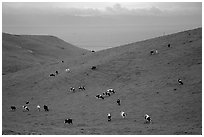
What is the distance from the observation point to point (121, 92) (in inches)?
1171

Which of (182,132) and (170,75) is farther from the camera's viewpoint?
(170,75)

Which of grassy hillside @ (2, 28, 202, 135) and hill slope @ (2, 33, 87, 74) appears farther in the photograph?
hill slope @ (2, 33, 87, 74)

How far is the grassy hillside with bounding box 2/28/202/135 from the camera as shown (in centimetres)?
2034

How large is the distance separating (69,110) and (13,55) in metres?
52.7

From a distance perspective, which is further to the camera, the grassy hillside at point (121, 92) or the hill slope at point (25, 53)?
the hill slope at point (25, 53)

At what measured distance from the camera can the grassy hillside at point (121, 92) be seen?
20.3 meters

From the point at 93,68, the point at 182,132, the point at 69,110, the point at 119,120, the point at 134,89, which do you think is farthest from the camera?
the point at 93,68

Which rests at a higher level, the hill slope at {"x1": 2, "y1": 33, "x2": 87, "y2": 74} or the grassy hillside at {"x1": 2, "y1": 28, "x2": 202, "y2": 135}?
the hill slope at {"x1": 2, "y1": 33, "x2": 87, "y2": 74}

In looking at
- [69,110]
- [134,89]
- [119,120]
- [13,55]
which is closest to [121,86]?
[134,89]

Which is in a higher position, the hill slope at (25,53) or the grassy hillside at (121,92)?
the hill slope at (25,53)

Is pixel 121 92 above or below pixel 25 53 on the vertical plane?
below

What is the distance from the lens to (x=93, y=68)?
38562mm

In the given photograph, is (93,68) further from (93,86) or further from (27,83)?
(27,83)

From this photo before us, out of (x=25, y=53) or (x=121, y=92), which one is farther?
(x=25, y=53)
